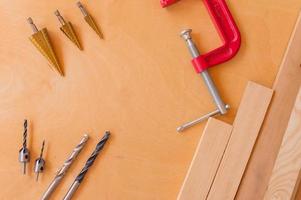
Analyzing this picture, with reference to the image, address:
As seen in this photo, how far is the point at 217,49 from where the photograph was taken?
833 mm

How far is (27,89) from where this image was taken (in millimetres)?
833

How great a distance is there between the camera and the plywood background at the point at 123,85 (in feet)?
2.66

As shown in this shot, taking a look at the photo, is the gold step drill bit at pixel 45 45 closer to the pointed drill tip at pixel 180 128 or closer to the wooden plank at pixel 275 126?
the pointed drill tip at pixel 180 128

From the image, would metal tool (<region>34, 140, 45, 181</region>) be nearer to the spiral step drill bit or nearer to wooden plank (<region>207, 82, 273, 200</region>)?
the spiral step drill bit

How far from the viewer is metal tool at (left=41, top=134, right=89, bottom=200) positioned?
79cm

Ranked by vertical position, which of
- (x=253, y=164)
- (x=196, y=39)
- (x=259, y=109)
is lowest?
(x=253, y=164)

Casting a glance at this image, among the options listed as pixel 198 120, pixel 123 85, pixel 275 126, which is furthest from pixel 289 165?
pixel 123 85

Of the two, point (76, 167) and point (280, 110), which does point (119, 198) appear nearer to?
point (76, 167)

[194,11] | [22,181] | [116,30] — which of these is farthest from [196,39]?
[22,181]

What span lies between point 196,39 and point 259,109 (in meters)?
0.21

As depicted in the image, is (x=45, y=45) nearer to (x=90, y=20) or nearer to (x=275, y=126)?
(x=90, y=20)

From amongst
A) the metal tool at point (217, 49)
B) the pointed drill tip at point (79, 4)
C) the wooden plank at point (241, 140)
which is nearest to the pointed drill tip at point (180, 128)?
the metal tool at point (217, 49)

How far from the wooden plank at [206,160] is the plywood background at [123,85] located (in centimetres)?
3

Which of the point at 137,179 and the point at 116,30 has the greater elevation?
the point at 116,30
